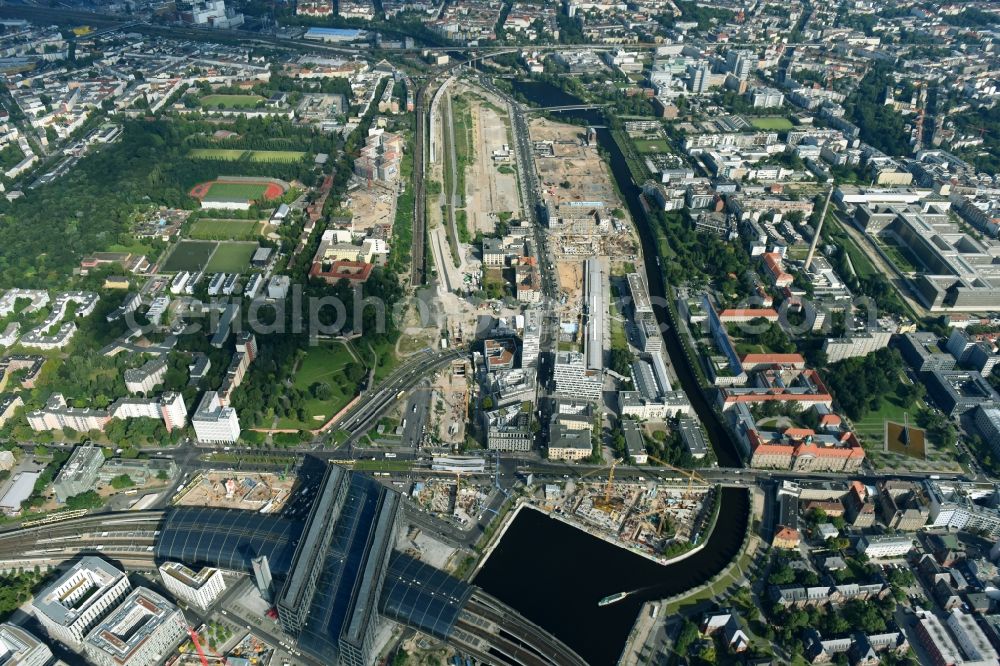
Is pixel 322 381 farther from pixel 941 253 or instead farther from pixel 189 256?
pixel 941 253

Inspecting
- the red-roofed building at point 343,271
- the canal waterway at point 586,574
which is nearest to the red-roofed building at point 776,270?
the canal waterway at point 586,574

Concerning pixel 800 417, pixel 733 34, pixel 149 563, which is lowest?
pixel 149 563

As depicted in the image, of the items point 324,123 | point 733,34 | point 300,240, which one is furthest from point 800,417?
point 733,34

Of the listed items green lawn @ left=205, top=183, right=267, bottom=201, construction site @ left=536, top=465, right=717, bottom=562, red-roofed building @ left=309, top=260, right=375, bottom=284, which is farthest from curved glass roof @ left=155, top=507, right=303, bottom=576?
green lawn @ left=205, top=183, right=267, bottom=201

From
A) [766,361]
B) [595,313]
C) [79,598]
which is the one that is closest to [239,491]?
[79,598]

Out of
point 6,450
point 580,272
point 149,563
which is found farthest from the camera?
point 580,272

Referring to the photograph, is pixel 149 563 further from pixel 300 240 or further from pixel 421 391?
pixel 300 240
